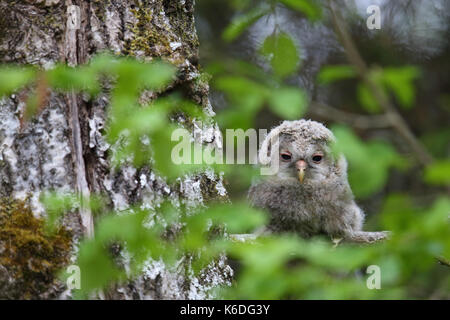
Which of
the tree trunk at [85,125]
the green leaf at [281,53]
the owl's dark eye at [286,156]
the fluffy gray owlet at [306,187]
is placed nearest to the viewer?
the green leaf at [281,53]

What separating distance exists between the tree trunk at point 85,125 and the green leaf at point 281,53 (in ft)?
2.04

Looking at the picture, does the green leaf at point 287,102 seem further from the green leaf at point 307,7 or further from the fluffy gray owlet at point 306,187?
the fluffy gray owlet at point 306,187

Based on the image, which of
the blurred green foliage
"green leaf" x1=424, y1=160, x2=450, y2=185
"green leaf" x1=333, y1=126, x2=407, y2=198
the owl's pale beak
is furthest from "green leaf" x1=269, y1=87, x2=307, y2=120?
the owl's pale beak

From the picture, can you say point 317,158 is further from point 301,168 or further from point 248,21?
point 248,21

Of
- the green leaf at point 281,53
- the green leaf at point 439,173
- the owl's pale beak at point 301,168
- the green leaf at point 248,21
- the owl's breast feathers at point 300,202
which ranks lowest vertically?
the owl's breast feathers at point 300,202

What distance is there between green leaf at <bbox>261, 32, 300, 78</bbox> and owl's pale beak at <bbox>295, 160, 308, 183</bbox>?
1.68 metres

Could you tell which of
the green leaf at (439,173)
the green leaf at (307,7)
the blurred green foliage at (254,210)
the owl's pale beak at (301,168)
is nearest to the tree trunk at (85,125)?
the blurred green foliage at (254,210)

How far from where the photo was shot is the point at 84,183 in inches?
115

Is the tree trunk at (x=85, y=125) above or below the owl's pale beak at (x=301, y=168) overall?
above

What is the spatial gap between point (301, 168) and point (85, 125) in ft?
5.60

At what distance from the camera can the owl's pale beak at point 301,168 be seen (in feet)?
A: 13.9

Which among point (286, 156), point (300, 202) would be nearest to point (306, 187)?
point (300, 202)
